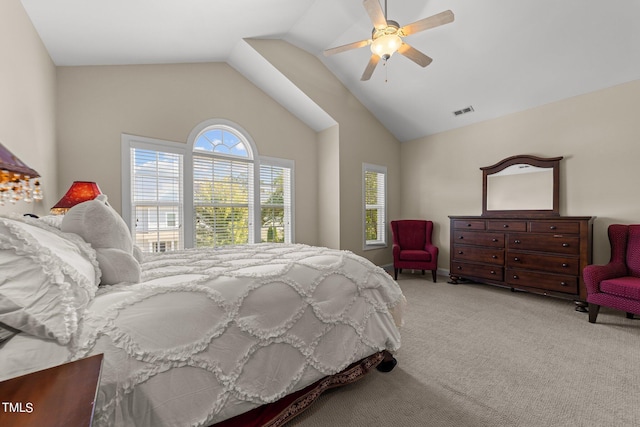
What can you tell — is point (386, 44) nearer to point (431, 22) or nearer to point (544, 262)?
point (431, 22)

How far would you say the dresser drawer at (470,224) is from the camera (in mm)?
4254

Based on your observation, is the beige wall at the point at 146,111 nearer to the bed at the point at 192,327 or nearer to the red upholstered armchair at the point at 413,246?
the red upholstered armchair at the point at 413,246

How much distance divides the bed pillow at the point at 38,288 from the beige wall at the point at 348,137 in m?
3.75

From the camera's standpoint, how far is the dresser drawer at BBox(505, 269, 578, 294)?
11.0 feet

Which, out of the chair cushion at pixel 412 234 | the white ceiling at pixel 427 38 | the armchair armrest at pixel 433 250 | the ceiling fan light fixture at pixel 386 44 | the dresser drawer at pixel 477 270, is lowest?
the dresser drawer at pixel 477 270

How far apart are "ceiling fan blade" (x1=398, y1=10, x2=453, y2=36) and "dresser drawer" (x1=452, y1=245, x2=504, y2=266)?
3173mm

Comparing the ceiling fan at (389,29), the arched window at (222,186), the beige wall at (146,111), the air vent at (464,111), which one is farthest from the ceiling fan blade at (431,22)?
the arched window at (222,186)

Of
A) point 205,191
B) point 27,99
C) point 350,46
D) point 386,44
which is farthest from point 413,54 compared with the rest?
point 27,99

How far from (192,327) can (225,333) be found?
0.51ft

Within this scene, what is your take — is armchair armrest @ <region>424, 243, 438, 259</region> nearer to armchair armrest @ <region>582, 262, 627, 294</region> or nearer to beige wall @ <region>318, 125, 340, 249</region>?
beige wall @ <region>318, 125, 340, 249</region>

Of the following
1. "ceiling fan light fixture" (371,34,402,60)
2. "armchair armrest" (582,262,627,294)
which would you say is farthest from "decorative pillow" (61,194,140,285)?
"armchair armrest" (582,262,627,294)

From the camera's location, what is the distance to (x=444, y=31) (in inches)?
137

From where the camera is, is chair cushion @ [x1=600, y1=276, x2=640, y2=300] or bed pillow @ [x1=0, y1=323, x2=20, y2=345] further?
chair cushion @ [x1=600, y1=276, x2=640, y2=300]

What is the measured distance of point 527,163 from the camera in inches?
161
